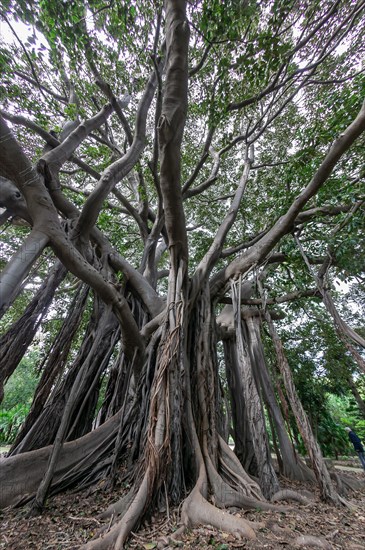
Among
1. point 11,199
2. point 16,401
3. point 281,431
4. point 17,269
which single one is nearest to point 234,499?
point 281,431

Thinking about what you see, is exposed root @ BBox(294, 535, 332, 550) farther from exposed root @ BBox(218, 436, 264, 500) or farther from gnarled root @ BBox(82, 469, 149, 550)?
gnarled root @ BBox(82, 469, 149, 550)

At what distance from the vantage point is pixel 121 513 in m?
1.58

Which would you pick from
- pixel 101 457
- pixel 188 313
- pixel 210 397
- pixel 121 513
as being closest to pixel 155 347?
pixel 188 313

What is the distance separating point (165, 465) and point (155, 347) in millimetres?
1125

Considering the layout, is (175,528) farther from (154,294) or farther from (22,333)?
(154,294)

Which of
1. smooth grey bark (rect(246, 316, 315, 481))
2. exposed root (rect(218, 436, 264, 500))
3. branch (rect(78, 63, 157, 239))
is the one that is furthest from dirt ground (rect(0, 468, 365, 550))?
branch (rect(78, 63, 157, 239))

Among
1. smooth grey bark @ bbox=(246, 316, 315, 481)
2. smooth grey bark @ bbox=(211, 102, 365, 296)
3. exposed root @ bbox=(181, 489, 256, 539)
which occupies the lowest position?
exposed root @ bbox=(181, 489, 256, 539)

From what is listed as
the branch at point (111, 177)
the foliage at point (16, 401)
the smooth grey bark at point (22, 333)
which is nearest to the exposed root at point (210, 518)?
the smooth grey bark at point (22, 333)

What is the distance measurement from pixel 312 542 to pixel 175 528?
729 millimetres

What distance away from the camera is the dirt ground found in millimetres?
1276

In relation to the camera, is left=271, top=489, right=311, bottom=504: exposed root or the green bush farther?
the green bush

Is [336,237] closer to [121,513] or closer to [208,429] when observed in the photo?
[208,429]

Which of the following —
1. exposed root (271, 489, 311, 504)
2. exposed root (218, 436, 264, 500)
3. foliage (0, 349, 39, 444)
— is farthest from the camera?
foliage (0, 349, 39, 444)

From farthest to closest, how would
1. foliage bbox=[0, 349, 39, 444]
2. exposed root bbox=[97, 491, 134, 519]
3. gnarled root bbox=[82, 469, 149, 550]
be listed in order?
foliage bbox=[0, 349, 39, 444]
exposed root bbox=[97, 491, 134, 519]
gnarled root bbox=[82, 469, 149, 550]
